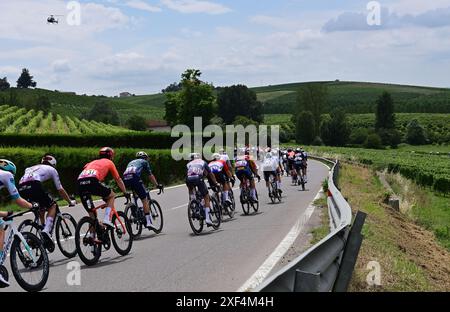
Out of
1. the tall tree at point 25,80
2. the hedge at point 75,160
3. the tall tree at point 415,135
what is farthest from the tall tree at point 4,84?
the hedge at point 75,160

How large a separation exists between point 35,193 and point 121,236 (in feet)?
5.37

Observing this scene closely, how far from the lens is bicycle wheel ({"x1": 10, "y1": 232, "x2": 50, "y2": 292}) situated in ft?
25.9

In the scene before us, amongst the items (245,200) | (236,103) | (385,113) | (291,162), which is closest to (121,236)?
(245,200)

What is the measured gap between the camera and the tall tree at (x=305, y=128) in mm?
125625

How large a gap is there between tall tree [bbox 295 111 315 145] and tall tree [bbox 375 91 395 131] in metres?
23.2

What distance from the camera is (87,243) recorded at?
960 centimetres

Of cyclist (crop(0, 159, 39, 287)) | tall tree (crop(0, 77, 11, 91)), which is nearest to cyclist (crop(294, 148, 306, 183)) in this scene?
cyclist (crop(0, 159, 39, 287))

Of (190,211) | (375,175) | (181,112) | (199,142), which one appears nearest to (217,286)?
(190,211)

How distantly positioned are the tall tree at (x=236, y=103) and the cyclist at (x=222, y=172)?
117 meters

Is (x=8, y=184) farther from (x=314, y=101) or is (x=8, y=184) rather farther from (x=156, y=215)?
(x=314, y=101)

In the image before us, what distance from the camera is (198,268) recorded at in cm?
902

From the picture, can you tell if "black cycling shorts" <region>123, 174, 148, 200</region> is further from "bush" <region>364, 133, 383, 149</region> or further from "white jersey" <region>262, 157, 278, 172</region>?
"bush" <region>364, 133, 383, 149</region>
